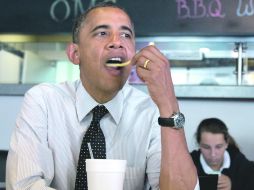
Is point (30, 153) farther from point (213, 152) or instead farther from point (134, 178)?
point (213, 152)

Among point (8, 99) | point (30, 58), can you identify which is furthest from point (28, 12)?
point (8, 99)

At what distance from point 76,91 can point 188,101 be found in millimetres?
1260

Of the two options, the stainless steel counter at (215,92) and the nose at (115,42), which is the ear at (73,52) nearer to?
the nose at (115,42)

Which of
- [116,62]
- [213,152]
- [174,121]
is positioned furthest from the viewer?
[213,152]

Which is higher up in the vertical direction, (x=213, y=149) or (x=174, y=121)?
(x=174, y=121)

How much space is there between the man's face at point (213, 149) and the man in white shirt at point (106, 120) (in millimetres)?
1267

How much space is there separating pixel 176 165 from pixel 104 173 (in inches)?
13.1

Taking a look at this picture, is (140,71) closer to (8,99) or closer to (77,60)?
(77,60)

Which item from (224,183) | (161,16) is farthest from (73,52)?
(224,183)

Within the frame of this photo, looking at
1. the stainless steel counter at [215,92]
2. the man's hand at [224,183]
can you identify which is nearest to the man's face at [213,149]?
the man's hand at [224,183]

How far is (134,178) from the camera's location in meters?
1.38

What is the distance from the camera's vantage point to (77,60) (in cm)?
151

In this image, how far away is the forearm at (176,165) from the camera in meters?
1.22

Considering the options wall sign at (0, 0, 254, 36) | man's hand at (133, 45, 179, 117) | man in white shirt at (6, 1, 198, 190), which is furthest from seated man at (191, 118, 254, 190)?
man's hand at (133, 45, 179, 117)
